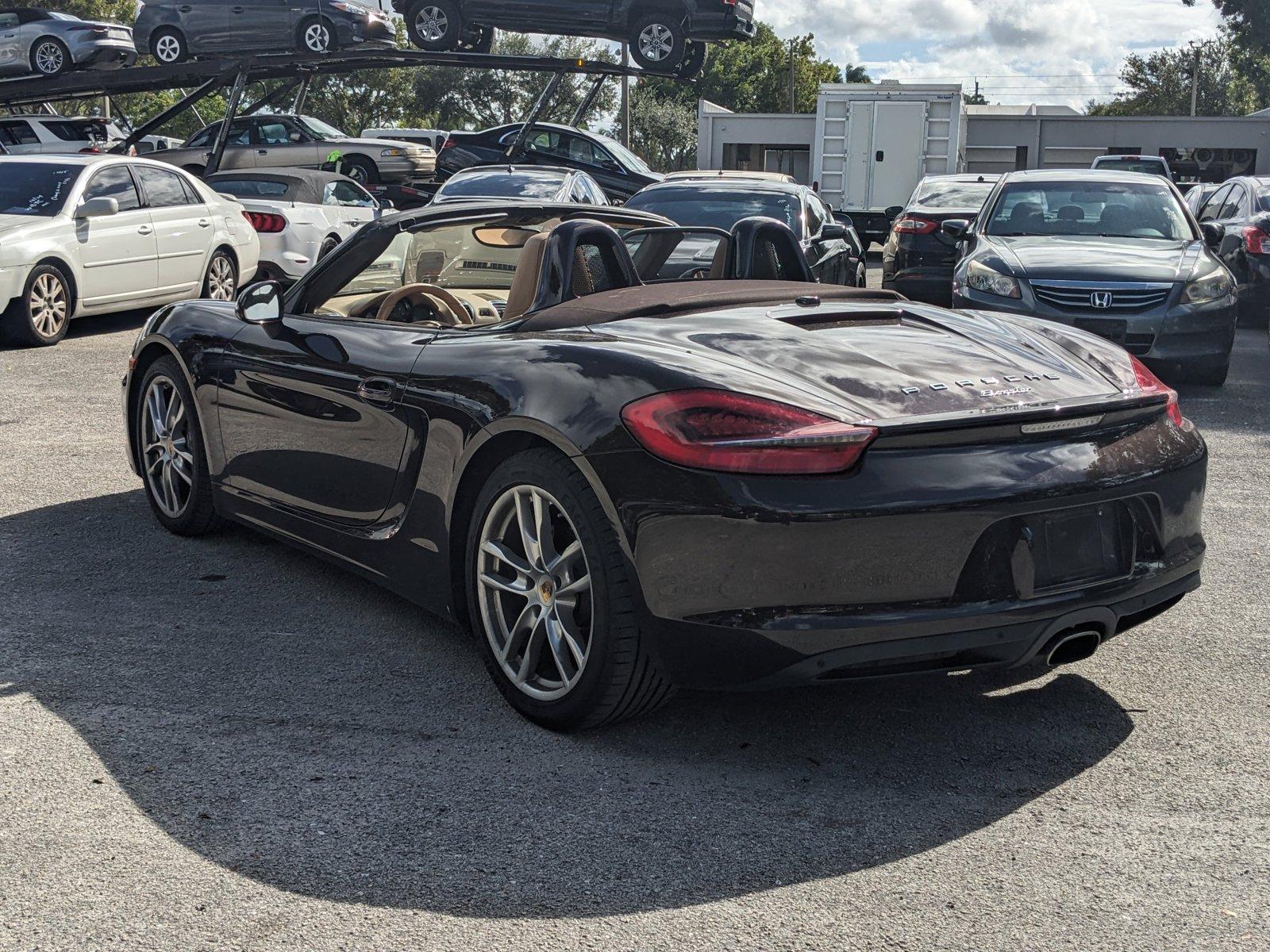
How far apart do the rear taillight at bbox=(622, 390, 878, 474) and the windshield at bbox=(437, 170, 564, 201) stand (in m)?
13.1

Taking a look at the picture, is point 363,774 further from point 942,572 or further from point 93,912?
point 942,572

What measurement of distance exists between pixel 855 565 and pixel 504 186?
1385 cm

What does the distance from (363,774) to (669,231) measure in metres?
2.54

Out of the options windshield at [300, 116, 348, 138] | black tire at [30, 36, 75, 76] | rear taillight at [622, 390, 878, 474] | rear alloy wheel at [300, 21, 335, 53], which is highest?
rear alloy wheel at [300, 21, 335, 53]

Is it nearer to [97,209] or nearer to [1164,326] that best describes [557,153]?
[97,209]

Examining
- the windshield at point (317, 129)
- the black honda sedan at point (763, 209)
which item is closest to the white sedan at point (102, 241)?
the black honda sedan at point (763, 209)

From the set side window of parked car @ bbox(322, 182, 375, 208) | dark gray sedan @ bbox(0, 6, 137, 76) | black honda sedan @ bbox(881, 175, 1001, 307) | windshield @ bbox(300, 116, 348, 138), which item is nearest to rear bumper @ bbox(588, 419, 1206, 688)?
black honda sedan @ bbox(881, 175, 1001, 307)

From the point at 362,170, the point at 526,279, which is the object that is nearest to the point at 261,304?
the point at 526,279

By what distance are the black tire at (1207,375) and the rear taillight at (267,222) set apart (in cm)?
943

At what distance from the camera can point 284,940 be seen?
275 centimetres

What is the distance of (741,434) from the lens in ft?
11.1

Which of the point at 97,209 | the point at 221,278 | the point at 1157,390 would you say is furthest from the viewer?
the point at 221,278

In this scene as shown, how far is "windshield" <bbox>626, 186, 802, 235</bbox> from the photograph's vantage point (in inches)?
505

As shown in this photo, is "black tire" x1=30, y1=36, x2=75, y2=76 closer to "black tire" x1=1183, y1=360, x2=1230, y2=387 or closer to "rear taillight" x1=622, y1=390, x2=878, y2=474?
"black tire" x1=1183, y1=360, x2=1230, y2=387
